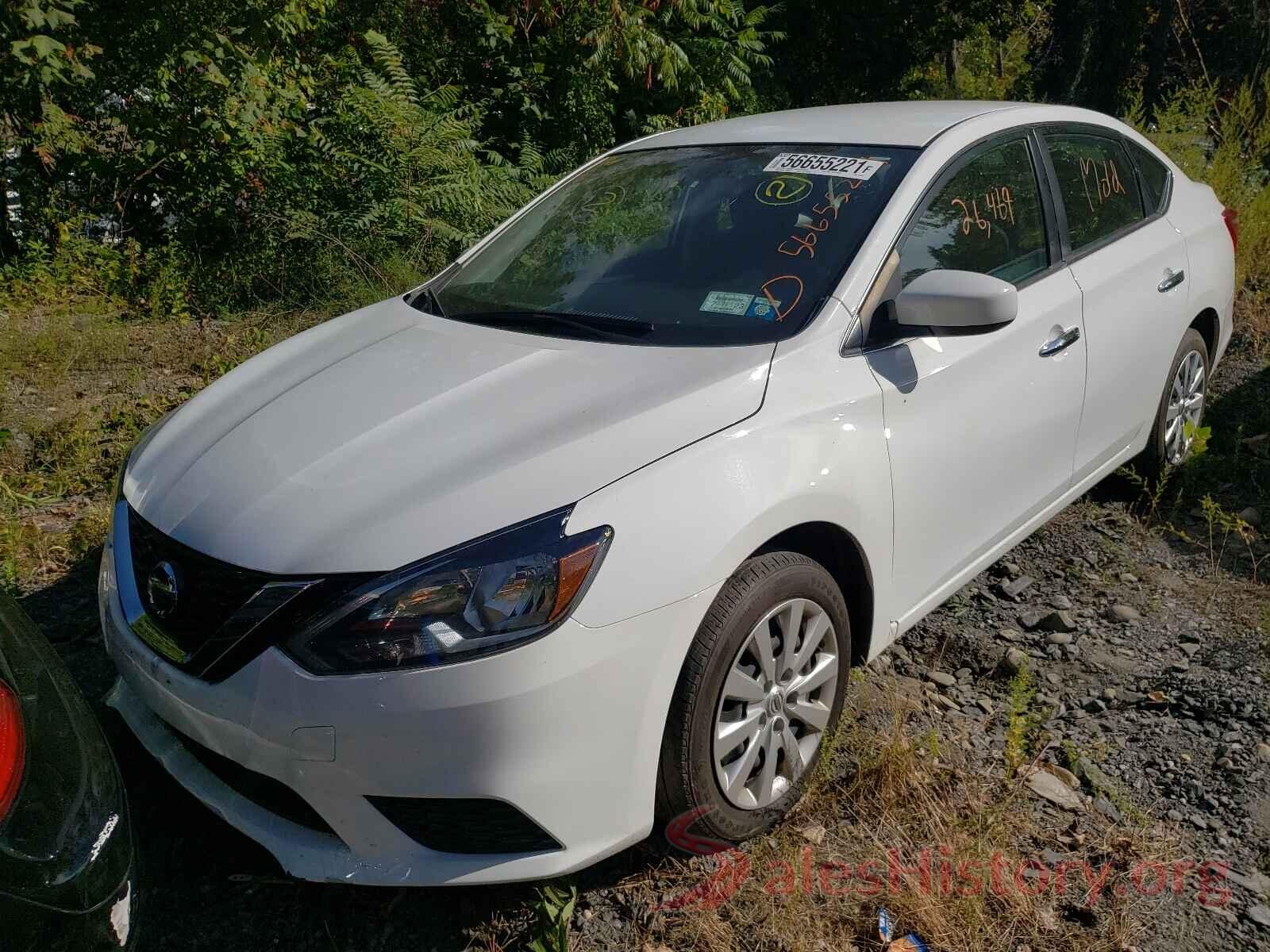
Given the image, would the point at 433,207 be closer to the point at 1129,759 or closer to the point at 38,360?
the point at 38,360

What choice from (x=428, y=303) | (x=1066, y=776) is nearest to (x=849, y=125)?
(x=428, y=303)

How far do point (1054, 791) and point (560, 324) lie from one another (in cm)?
175

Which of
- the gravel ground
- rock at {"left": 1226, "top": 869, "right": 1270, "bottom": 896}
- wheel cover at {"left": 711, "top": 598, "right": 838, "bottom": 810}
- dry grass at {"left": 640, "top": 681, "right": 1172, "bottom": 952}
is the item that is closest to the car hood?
wheel cover at {"left": 711, "top": 598, "right": 838, "bottom": 810}

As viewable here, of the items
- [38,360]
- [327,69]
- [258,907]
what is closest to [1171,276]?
[258,907]

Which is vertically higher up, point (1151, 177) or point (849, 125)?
point (849, 125)

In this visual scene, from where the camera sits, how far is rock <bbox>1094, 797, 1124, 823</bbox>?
2518 mm

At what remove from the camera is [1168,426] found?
4.08 metres

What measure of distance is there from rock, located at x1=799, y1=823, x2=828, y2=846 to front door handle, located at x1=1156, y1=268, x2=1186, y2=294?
95.0 inches

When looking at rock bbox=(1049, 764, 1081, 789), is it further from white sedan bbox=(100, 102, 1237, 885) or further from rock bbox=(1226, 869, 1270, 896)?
white sedan bbox=(100, 102, 1237, 885)

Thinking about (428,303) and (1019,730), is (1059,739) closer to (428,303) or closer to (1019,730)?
(1019,730)

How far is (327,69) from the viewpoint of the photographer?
723 centimetres

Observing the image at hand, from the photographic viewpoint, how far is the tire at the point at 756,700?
209cm

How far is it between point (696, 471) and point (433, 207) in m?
4.75

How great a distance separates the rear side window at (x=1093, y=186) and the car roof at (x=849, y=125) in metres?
0.24
